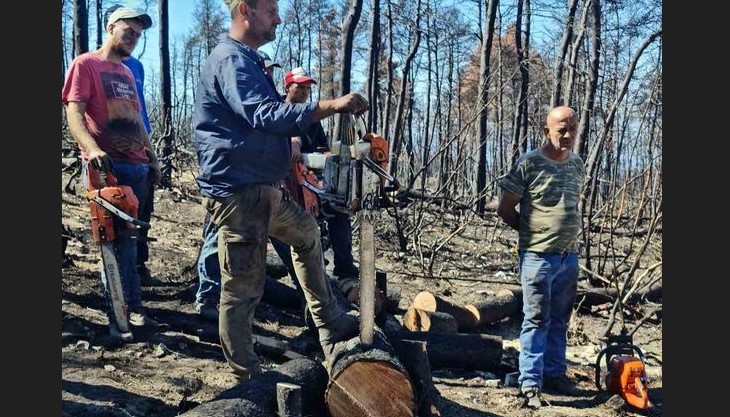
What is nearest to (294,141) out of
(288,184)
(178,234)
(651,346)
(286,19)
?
(288,184)

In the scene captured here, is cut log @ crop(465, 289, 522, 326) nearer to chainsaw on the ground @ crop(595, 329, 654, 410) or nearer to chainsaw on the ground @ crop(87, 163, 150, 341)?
chainsaw on the ground @ crop(595, 329, 654, 410)

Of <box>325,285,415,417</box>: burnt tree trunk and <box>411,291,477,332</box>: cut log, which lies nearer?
<box>325,285,415,417</box>: burnt tree trunk

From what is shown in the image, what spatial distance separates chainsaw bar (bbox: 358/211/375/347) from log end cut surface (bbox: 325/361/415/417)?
0.16 m

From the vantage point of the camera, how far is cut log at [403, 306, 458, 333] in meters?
4.95

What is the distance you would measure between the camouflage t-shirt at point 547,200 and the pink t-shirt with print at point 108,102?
2634 millimetres

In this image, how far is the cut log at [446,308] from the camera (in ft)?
17.5

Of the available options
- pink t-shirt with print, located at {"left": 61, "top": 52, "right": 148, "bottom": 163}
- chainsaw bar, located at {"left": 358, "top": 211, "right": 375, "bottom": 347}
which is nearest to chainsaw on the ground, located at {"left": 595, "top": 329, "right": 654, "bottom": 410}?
chainsaw bar, located at {"left": 358, "top": 211, "right": 375, "bottom": 347}

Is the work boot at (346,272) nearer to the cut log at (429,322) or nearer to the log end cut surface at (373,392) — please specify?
the cut log at (429,322)

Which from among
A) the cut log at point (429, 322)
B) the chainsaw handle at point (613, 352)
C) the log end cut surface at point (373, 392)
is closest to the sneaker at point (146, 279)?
the cut log at point (429, 322)

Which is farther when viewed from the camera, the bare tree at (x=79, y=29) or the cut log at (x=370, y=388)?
the bare tree at (x=79, y=29)

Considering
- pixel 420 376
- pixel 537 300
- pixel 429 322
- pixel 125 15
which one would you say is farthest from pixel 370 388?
pixel 125 15

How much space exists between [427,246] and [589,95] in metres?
3.43

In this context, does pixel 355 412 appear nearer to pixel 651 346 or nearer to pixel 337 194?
pixel 337 194

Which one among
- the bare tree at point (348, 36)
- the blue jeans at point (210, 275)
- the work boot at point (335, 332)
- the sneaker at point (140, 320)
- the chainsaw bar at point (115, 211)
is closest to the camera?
the work boot at point (335, 332)
